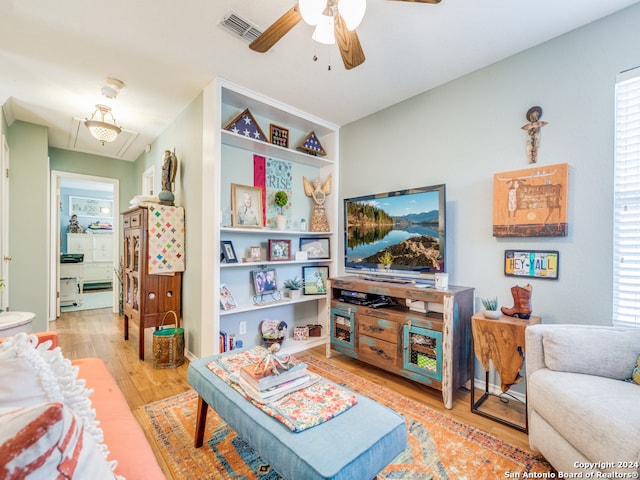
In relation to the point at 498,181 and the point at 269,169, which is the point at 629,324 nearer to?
the point at 498,181

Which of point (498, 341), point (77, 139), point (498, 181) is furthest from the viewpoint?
point (77, 139)

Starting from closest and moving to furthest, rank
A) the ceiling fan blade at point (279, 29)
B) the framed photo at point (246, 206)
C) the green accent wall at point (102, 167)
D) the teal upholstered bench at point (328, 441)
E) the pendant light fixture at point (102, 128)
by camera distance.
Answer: the teal upholstered bench at point (328, 441) → the ceiling fan blade at point (279, 29) → the pendant light fixture at point (102, 128) → the framed photo at point (246, 206) → the green accent wall at point (102, 167)

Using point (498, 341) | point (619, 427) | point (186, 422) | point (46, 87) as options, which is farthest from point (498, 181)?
point (46, 87)

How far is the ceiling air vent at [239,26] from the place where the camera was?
186 cm

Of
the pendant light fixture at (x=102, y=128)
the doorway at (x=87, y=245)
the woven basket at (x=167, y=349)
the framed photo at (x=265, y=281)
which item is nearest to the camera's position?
the woven basket at (x=167, y=349)

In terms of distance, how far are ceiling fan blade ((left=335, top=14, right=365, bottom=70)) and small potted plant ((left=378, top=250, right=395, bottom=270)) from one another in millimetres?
1666

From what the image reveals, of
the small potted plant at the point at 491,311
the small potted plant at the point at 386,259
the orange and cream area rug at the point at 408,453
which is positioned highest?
the small potted plant at the point at 386,259

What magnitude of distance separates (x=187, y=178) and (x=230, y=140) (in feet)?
2.00

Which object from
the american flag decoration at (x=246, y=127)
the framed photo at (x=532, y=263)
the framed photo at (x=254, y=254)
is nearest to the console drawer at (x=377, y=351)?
the framed photo at (x=532, y=263)

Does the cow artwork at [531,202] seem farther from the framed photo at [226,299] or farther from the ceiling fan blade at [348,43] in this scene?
the framed photo at [226,299]

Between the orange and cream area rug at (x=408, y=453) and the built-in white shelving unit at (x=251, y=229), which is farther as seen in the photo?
the built-in white shelving unit at (x=251, y=229)

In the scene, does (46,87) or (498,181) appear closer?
(498,181)

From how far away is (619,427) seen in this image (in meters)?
1.10

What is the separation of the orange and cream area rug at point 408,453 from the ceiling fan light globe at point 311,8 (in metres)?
2.21
